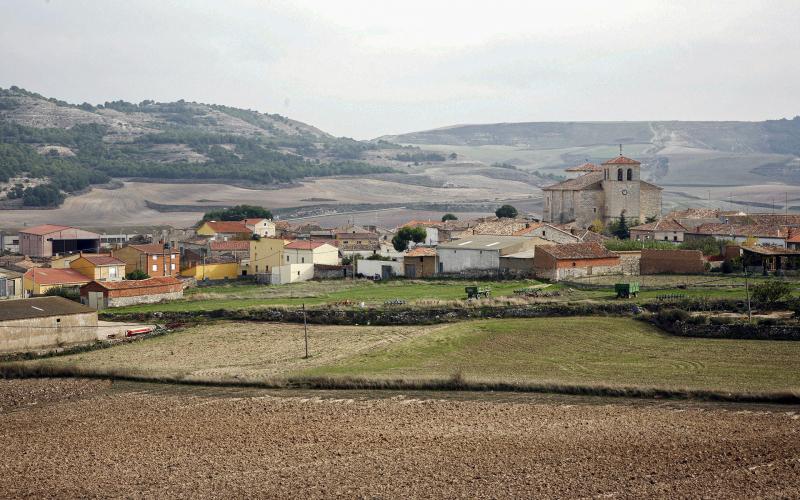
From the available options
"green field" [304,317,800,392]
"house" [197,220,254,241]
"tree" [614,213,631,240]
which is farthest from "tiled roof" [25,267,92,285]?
"tree" [614,213,631,240]

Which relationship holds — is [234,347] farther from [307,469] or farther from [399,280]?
[399,280]

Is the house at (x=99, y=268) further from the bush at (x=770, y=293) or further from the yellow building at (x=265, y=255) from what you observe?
the bush at (x=770, y=293)

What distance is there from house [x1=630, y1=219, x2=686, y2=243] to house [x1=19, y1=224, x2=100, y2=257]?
3259 cm

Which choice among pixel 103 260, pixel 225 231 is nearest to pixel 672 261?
pixel 103 260

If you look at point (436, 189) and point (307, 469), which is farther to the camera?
point (436, 189)

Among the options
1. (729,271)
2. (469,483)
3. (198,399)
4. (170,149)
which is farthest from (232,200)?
(469,483)

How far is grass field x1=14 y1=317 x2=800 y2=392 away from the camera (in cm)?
2245

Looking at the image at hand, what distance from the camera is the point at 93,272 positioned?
46781 millimetres

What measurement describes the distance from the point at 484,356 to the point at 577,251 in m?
17.6

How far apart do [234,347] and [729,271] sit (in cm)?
2009

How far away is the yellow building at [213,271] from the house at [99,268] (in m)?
3.91

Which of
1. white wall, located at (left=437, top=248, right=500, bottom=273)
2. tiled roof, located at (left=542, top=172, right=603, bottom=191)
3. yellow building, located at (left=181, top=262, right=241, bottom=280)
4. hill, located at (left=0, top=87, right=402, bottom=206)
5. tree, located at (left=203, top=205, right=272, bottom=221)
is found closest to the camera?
white wall, located at (left=437, top=248, right=500, bottom=273)

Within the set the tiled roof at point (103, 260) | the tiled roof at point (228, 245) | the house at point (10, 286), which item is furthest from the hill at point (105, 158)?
the house at point (10, 286)

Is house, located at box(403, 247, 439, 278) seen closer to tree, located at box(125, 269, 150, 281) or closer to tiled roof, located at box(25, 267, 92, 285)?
tree, located at box(125, 269, 150, 281)
